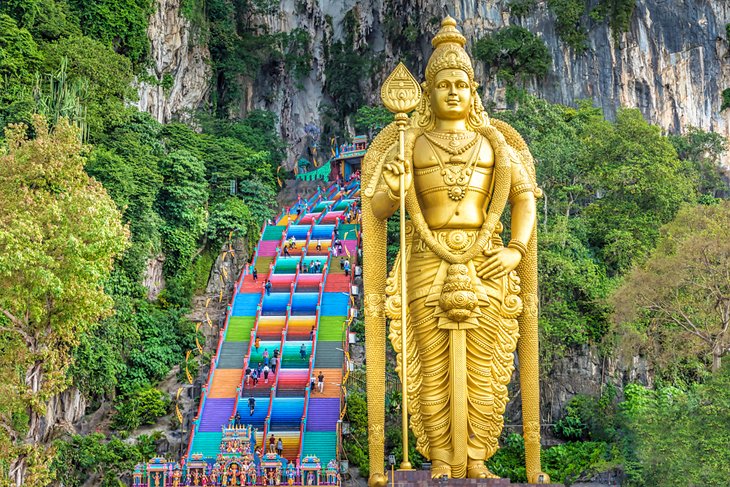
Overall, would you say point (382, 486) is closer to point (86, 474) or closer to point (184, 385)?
point (86, 474)

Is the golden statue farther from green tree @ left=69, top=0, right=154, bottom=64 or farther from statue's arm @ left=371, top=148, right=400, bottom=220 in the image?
green tree @ left=69, top=0, right=154, bottom=64

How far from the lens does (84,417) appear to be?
67.3ft

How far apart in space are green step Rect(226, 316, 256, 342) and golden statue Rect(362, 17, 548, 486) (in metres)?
10.2

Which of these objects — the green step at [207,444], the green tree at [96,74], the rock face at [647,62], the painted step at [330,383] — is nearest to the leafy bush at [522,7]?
the rock face at [647,62]

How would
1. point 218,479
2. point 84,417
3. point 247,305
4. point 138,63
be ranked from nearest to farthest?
point 218,479 < point 84,417 < point 247,305 < point 138,63

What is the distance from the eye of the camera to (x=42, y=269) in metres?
15.7

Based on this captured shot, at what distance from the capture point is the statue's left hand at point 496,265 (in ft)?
38.7

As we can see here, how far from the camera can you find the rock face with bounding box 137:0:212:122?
98.8 feet

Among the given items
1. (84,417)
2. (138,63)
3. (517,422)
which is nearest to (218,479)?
(84,417)

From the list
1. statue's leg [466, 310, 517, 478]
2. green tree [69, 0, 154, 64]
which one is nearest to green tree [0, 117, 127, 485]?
statue's leg [466, 310, 517, 478]

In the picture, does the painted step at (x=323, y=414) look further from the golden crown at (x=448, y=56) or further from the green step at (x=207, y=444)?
the golden crown at (x=448, y=56)

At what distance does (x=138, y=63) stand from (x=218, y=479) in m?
15.3

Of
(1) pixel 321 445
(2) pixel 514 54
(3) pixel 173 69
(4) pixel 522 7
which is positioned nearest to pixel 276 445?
(1) pixel 321 445

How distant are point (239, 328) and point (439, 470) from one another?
11.6 metres
